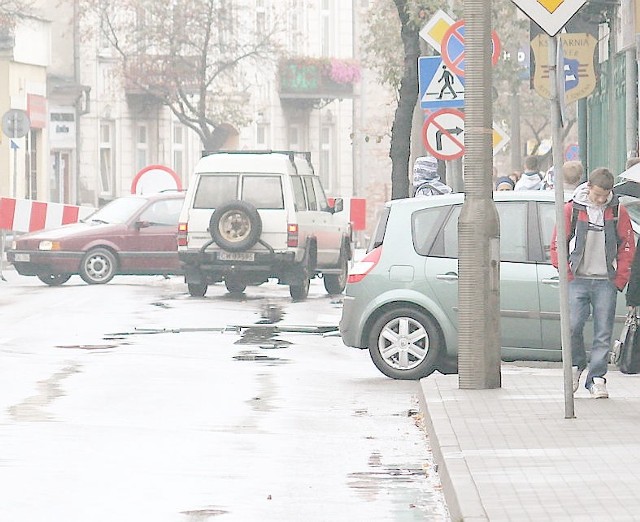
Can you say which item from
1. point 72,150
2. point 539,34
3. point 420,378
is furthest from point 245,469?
point 72,150

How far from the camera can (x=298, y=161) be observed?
2994 centimetres

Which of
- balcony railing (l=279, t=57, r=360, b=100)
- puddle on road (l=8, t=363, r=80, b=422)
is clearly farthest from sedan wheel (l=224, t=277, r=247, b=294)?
balcony railing (l=279, t=57, r=360, b=100)

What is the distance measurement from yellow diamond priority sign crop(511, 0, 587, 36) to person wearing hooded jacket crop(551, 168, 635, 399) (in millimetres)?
1320

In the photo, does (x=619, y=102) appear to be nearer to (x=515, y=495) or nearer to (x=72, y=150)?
(x=515, y=495)

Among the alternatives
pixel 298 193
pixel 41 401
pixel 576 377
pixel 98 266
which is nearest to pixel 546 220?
pixel 576 377

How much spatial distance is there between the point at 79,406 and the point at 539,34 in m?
13.4

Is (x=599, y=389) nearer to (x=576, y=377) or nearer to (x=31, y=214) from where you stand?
(x=576, y=377)

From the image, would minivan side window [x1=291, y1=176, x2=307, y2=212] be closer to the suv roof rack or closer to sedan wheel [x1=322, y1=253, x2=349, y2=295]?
the suv roof rack

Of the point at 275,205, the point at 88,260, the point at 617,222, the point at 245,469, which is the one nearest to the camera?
the point at 245,469

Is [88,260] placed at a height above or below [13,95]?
below

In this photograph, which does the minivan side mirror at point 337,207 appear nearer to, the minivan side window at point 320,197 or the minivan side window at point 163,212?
the minivan side window at point 320,197

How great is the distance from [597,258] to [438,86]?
8306mm

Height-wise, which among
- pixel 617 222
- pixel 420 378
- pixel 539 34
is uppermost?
pixel 539 34

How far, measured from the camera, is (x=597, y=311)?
1393cm
